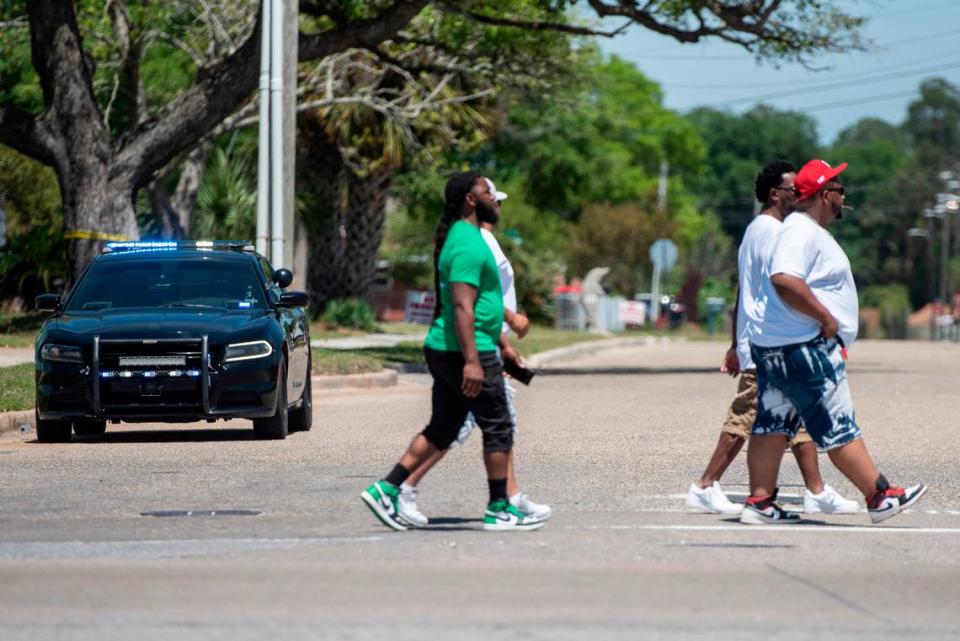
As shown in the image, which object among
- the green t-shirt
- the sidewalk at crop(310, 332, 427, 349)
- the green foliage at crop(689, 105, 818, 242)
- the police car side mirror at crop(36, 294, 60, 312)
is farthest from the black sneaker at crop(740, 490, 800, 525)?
the green foliage at crop(689, 105, 818, 242)

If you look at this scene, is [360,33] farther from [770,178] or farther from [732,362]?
[770,178]

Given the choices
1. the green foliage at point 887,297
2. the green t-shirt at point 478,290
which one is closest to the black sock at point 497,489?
the green t-shirt at point 478,290

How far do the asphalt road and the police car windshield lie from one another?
3.71 ft

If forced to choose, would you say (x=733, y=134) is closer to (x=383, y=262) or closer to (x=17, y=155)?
(x=383, y=262)

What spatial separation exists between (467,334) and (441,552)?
1.03 meters

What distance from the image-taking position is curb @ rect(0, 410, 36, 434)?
50.4ft

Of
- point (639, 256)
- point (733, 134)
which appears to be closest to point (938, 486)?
point (639, 256)

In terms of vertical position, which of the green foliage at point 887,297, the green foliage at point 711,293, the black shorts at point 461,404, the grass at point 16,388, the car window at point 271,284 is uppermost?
the car window at point 271,284

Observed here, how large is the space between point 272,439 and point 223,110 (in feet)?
37.0

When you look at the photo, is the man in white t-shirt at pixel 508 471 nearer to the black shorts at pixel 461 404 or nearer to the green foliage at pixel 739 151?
the black shorts at pixel 461 404

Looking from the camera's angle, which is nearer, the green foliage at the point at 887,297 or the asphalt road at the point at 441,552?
the asphalt road at the point at 441,552

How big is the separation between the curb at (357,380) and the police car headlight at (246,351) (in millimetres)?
6989

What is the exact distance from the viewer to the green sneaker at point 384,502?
347 inches

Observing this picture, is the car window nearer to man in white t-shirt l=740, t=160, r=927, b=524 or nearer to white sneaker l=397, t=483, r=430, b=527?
white sneaker l=397, t=483, r=430, b=527
